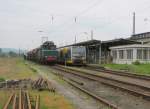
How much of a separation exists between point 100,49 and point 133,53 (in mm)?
8354

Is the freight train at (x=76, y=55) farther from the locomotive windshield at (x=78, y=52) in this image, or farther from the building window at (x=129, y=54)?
the building window at (x=129, y=54)

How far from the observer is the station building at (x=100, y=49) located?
183 feet

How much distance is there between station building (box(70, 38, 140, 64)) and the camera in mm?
55875

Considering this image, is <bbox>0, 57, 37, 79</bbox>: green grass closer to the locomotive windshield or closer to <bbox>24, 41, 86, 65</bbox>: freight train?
<bbox>24, 41, 86, 65</bbox>: freight train

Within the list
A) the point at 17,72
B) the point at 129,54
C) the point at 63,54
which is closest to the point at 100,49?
the point at 63,54

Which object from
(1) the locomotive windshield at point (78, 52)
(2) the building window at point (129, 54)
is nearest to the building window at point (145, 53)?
(2) the building window at point (129, 54)

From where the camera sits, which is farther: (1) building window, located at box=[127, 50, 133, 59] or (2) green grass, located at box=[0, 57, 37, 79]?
(1) building window, located at box=[127, 50, 133, 59]

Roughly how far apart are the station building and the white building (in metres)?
2.14

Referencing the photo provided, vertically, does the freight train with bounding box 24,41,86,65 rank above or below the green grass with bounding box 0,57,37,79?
above

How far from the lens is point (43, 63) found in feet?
195

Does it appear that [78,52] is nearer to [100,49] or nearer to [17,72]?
[100,49]

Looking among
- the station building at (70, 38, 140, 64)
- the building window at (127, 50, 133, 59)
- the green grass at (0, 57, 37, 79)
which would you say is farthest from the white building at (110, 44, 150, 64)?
the green grass at (0, 57, 37, 79)

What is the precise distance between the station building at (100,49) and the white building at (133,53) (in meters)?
2.14

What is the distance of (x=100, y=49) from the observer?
57.7m
